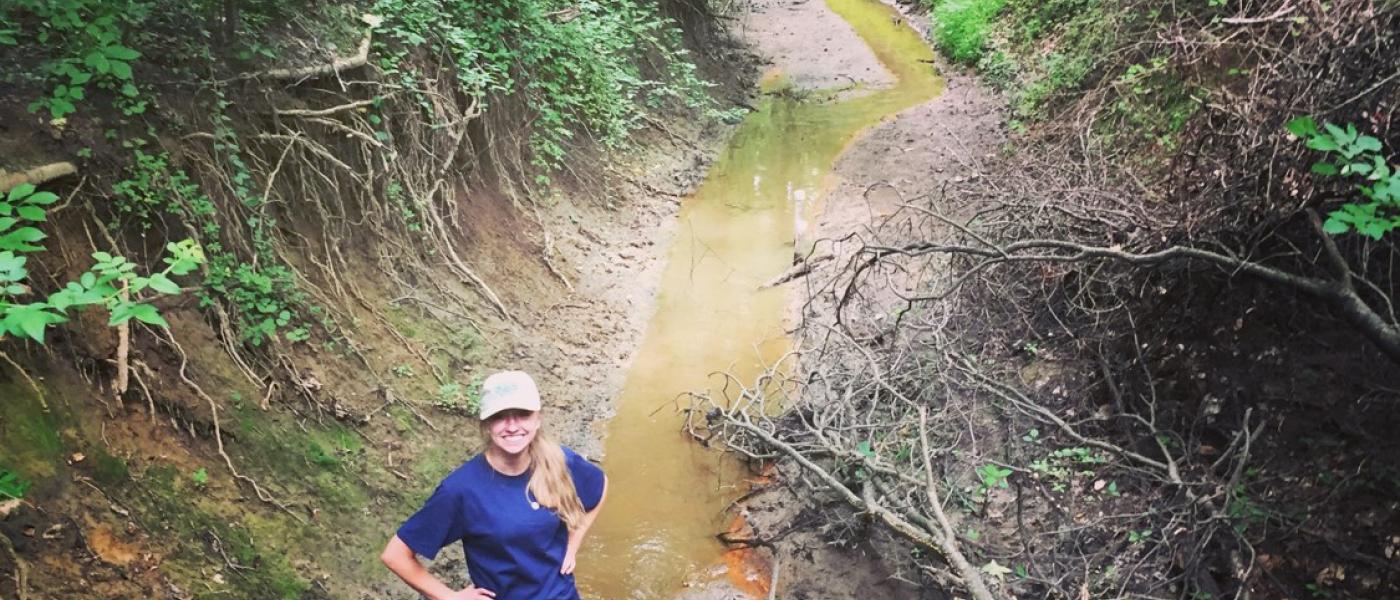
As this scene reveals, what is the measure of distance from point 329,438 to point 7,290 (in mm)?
2631

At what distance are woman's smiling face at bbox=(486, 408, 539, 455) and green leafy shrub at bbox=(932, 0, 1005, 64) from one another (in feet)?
42.8

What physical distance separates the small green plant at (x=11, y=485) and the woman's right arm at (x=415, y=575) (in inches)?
57.7

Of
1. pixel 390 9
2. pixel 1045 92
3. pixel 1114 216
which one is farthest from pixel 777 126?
pixel 1114 216

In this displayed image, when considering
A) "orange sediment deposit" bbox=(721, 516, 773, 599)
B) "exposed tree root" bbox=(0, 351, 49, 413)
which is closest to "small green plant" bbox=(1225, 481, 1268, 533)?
"orange sediment deposit" bbox=(721, 516, 773, 599)

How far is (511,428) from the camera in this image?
287 centimetres

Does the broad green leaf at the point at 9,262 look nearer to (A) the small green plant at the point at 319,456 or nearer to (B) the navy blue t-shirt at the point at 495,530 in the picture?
(B) the navy blue t-shirt at the point at 495,530

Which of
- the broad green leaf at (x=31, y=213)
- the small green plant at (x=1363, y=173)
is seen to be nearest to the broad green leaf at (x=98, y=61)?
the broad green leaf at (x=31, y=213)

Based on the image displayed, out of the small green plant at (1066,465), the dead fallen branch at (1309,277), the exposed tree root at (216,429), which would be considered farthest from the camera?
the small green plant at (1066,465)

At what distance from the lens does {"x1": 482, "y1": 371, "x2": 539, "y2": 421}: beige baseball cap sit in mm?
2830

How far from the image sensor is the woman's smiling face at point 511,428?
9.39 ft

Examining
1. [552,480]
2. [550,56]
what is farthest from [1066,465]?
[550,56]

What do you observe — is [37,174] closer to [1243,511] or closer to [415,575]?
[415,575]

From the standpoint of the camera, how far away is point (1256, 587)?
3611mm

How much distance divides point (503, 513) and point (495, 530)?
0.21 ft
